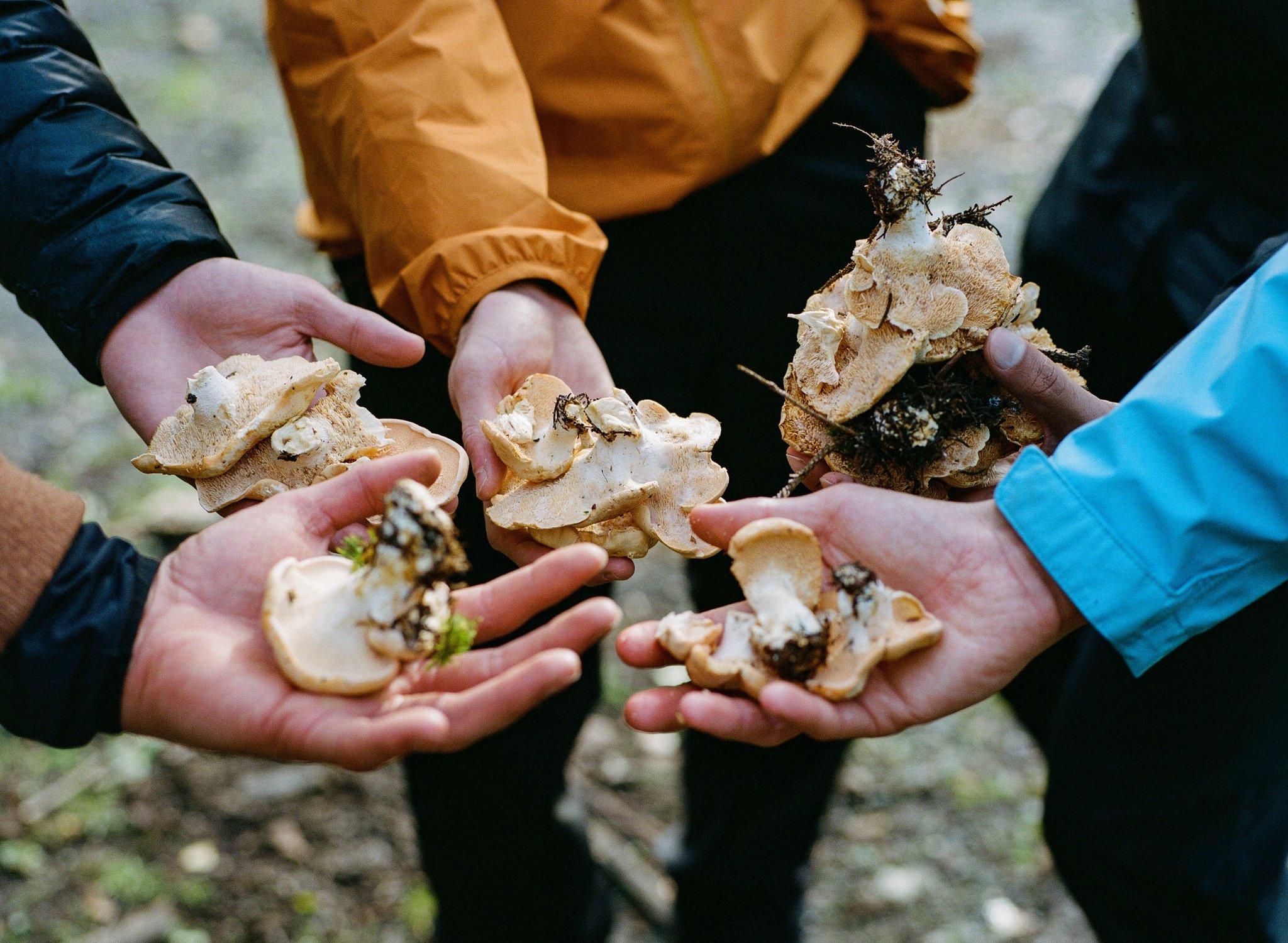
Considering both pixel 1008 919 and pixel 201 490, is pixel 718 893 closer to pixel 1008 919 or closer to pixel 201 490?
pixel 1008 919

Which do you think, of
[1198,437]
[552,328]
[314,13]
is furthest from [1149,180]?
[314,13]

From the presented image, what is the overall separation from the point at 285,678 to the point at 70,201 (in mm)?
1683

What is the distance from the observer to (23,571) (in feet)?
7.46

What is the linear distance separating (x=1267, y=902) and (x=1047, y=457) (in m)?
1.61

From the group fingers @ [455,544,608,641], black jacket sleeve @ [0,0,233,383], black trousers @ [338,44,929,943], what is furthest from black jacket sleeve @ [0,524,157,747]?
black trousers @ [338,44,929,943]

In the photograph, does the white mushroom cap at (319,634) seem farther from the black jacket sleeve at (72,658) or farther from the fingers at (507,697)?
the black jacket sleeve at (72,658)

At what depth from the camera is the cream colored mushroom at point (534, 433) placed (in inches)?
111

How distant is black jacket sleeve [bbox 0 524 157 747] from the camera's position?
7.33ft

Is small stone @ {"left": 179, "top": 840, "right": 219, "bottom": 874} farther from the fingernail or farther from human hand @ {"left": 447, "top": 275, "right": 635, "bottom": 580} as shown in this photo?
the fingernail

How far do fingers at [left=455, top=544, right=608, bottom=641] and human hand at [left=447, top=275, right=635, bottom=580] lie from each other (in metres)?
0.33

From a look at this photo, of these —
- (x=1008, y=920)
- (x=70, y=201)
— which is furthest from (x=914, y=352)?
(x=1008, y=920)

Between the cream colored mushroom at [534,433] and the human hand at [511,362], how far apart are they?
0.22 feet

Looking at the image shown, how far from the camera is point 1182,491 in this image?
2.29 meters

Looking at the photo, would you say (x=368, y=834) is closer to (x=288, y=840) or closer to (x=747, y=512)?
(x=288, y=840)
